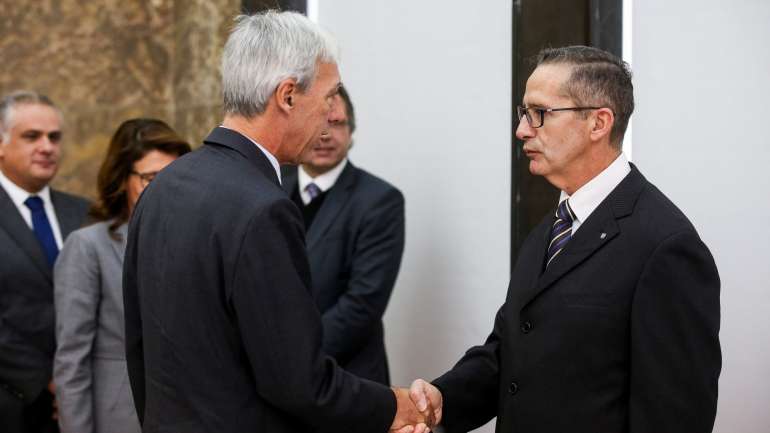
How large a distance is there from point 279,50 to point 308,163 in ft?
4.92

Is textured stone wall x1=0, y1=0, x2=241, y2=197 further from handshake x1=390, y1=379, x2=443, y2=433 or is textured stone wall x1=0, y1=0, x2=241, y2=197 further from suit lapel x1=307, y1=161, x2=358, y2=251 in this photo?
handshake x1=390, y1=379, x2=443, y2=433

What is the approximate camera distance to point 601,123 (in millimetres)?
2227

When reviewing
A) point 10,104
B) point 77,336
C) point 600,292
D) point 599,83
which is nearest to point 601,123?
point 599,83

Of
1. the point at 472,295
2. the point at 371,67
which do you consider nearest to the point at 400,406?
the point at 472,295

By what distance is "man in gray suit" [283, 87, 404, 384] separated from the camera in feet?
11.1

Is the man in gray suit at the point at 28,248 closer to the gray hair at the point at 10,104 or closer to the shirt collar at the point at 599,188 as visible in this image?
the gray hair at the point at 10,104

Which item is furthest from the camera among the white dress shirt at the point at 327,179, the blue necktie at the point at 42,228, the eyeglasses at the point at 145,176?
the blue necktie at the point at 42,228

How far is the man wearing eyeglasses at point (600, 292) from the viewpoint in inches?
78.3

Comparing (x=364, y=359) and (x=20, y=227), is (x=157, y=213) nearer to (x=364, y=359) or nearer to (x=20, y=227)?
(x=364, y=359)

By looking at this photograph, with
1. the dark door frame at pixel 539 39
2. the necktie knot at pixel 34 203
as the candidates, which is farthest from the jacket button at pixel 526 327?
the necktie knot at pixel 34 203

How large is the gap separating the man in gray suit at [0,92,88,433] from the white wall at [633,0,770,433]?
2.17 meters

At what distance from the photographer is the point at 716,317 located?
200cm

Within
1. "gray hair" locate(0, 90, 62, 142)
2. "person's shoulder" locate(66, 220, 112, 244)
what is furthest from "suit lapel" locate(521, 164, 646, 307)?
"gray hair" locate(0, 90, 62, 142)

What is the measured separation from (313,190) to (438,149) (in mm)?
525
